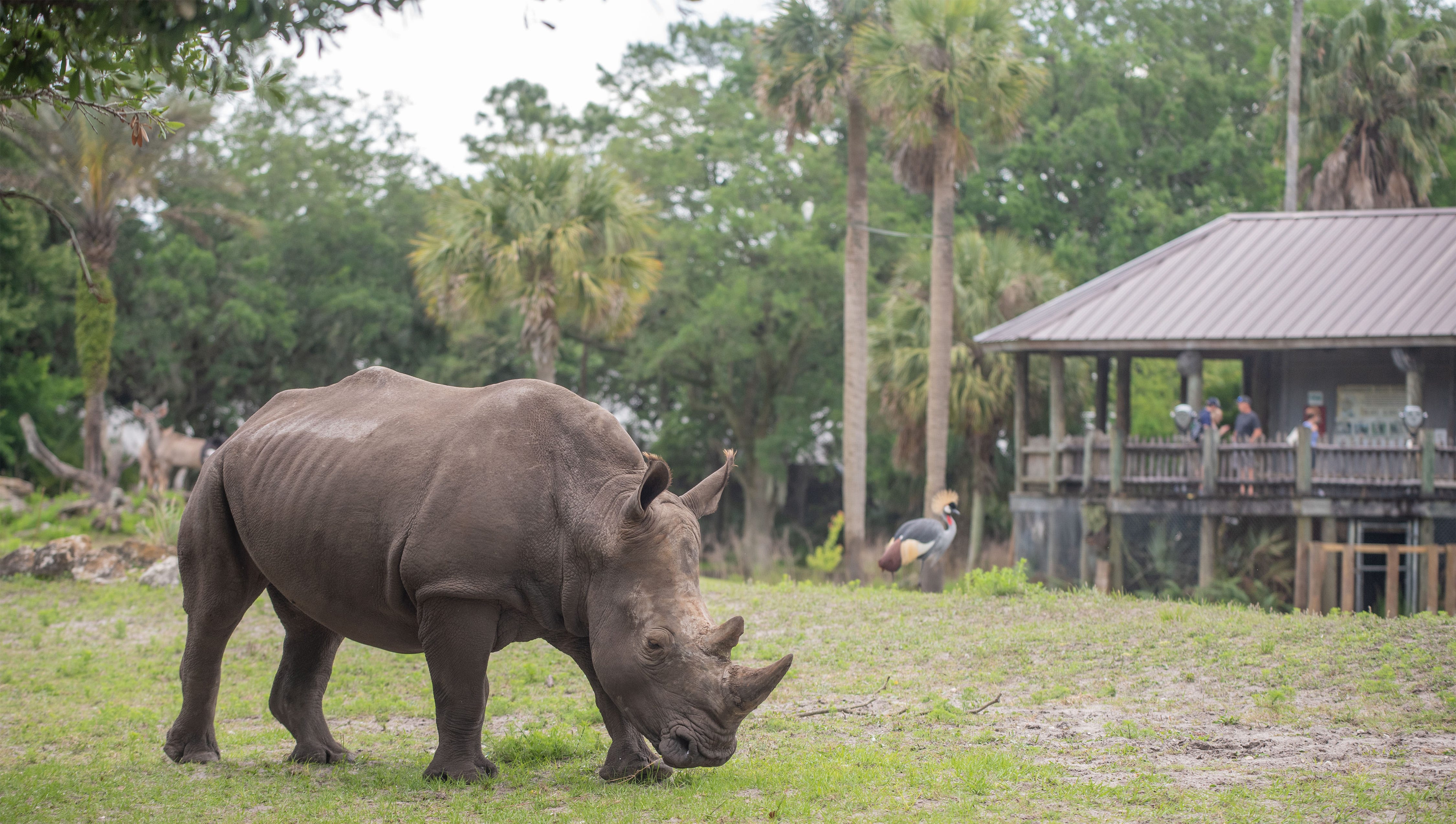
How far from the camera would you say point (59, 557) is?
17.8 meters

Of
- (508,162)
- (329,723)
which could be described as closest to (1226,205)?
(508,162)

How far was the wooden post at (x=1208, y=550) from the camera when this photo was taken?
74.2ft

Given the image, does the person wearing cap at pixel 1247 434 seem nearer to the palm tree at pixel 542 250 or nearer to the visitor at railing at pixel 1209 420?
the visitor at railing at pixel 1209 420

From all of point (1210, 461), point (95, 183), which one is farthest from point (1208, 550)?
point (95, 183)

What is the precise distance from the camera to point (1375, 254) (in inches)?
971

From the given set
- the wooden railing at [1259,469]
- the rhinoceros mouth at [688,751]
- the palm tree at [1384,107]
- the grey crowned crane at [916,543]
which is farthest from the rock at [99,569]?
the palm tree at [1384,107]

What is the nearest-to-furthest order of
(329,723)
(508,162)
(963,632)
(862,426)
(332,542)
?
(332,542)
(329,723)
(963,632)
(508,162)
(862,426)

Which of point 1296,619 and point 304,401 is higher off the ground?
point 304,401

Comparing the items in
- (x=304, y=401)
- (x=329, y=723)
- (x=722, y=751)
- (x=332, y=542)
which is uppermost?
(x=304, y=401)

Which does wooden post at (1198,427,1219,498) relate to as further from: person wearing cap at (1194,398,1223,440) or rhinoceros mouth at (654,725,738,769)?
rhinoceros mouth at (654,725,738,769)

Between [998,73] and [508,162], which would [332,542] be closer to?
[508,162]

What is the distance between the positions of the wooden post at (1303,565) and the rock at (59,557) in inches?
648

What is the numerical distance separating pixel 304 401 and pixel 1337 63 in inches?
1215

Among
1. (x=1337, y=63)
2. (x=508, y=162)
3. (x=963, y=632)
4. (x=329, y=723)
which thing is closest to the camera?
(x=329, y=723)
